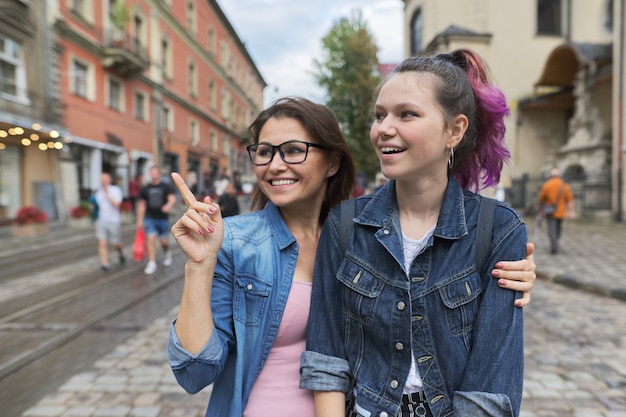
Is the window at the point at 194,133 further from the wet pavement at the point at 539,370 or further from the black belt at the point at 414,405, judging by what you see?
the black belt at the point at 414,405

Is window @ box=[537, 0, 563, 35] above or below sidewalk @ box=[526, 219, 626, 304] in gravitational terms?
above

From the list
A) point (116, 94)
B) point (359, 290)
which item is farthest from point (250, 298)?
point (116, 94)

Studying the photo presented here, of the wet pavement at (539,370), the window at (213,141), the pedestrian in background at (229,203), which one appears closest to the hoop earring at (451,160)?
the wet pavement at (539,370)

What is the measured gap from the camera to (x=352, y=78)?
20562 mm

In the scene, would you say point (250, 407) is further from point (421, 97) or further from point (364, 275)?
point (421, 97)

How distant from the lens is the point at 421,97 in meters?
1.22

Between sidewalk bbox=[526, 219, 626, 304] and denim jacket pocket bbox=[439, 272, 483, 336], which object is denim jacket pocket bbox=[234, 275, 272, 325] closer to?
denim jacket pocket bbox=[439, 272, 483, 336]

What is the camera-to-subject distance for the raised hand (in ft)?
4.28

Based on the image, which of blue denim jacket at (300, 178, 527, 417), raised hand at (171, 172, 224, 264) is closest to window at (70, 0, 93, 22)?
raised hand at (171, 172, 224, 264)

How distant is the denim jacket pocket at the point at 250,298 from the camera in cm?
143

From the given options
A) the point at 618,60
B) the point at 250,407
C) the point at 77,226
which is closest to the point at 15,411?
the point at 250,407

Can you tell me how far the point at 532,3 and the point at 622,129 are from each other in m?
8.41

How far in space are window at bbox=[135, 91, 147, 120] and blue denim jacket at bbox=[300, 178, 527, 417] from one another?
23927 millimetres

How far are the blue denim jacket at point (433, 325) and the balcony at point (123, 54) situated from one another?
837 inches
